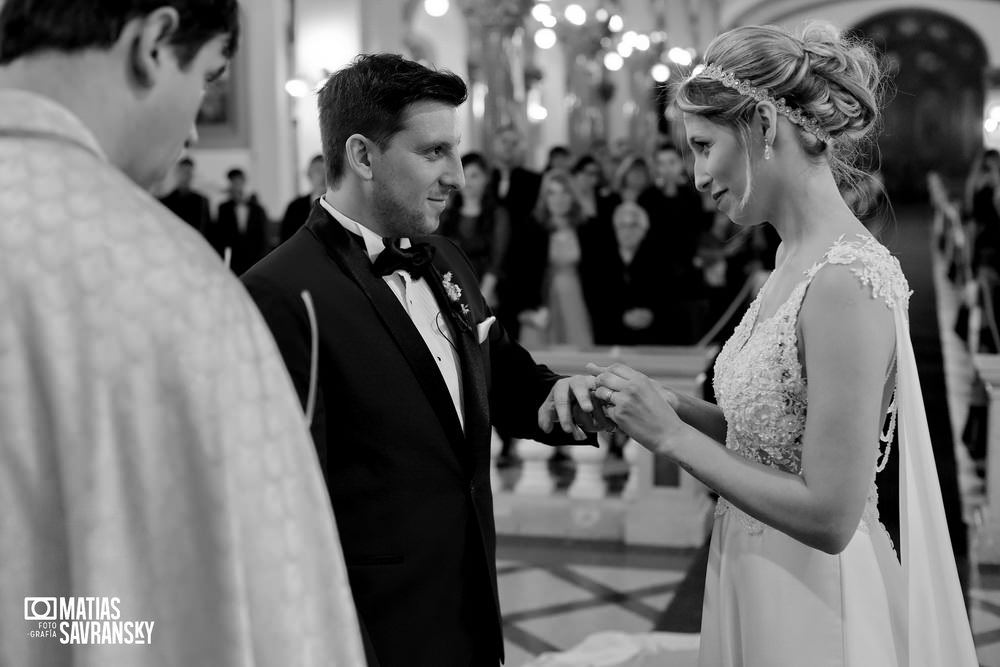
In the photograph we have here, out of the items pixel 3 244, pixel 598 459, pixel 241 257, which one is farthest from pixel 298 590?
pixel 241 257

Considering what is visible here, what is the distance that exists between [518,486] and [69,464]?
553 cm

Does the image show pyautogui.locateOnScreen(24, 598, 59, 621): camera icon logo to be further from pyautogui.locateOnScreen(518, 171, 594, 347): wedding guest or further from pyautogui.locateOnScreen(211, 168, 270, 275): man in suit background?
pyautogui.locateOnScreen(211, 168, 270, 275): man in suit background

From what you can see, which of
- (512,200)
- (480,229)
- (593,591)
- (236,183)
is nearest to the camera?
(593,591)

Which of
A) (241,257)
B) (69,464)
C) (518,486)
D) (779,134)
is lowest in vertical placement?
(518,486)

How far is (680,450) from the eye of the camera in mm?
1995

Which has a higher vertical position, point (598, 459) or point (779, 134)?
point (779, 134)

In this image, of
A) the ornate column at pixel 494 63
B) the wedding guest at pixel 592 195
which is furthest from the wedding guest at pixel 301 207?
the ornate column at pixel 494 63

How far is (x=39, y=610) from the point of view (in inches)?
36.8

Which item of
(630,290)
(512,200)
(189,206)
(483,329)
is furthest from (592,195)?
(483,329)

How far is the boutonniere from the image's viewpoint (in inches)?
90.7

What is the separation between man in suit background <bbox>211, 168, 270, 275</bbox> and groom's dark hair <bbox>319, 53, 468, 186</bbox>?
793 centimetres

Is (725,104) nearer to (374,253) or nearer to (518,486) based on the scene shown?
(374,253)

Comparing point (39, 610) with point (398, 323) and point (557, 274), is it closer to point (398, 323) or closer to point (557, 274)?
point (398, 323)

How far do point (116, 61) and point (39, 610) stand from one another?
512mm
